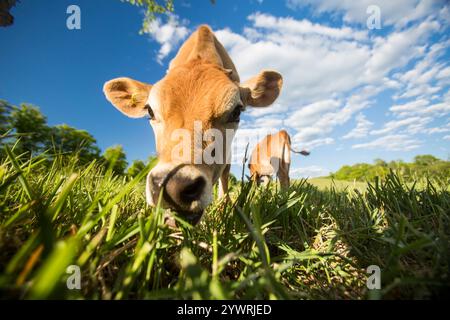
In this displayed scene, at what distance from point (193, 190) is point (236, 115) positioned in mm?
1543

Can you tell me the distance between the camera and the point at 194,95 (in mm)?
2609

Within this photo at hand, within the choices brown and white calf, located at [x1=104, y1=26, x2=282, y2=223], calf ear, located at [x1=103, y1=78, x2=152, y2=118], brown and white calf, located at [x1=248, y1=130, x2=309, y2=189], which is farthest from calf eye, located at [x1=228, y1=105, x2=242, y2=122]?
brown and white calf, located at [x1=248, y1=130, x2=309, y2=189]

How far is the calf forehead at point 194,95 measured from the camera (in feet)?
8.09

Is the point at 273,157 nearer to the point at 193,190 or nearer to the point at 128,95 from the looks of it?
the point at 128,95

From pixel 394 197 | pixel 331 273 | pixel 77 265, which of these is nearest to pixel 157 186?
pixel 77 265

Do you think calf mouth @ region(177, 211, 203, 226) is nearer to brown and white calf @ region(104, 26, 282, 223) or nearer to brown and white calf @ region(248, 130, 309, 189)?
brown and white calf @ region(104, 26, 282, 223)

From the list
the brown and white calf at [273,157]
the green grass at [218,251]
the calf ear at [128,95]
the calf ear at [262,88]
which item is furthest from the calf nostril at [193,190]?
the brown and white calf at [273,157]

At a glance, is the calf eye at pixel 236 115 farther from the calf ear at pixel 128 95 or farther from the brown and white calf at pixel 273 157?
the brown and white calf at pixel 273 157

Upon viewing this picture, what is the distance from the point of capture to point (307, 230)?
6.27 ft

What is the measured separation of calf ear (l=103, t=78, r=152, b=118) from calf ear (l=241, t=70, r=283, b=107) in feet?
5.57

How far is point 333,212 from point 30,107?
109 feet

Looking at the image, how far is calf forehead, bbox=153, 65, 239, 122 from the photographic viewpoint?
2465 millimetres
